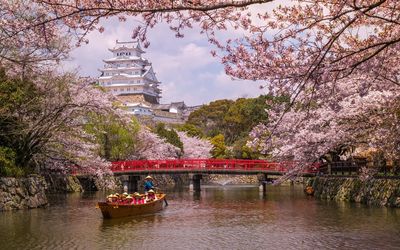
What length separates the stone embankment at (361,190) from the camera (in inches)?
872

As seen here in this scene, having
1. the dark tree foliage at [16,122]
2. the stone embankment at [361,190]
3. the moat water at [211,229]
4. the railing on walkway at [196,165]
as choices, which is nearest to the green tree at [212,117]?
the railing on walkway at [196,165]

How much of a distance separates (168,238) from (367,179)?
41.7ft

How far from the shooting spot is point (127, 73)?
314ft

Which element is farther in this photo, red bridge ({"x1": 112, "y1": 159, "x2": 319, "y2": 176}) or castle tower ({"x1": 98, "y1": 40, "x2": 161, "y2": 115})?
castle tower ({"x1": 98, "y1": 40, "x2": 161, "y2": 115})

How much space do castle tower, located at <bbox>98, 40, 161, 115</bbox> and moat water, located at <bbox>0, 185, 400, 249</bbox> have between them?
70865 millimetres

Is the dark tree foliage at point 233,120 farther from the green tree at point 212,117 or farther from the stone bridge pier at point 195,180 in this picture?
the stone bridge pier at point 195,180

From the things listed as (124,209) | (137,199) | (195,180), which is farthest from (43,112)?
(195,180)

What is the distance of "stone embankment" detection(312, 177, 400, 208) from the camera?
22.1m

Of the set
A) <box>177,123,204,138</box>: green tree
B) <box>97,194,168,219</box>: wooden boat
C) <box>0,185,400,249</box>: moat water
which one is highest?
<box>177,123,204,138</box>: green tree

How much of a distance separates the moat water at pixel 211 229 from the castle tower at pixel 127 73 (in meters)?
70.9

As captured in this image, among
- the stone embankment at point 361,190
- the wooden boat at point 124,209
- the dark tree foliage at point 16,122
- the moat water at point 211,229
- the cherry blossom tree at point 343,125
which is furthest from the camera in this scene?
the stone embankment at point 361,190

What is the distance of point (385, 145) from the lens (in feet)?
55.2

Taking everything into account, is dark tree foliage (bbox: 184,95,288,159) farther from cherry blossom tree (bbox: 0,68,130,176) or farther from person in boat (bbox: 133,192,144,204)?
person in boat (bbox: 133,192,144,204)

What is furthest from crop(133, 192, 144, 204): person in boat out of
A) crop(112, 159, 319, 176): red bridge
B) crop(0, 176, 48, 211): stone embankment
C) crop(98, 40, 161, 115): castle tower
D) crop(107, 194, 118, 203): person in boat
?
crop(98, 40, 161, 115): castle tower
